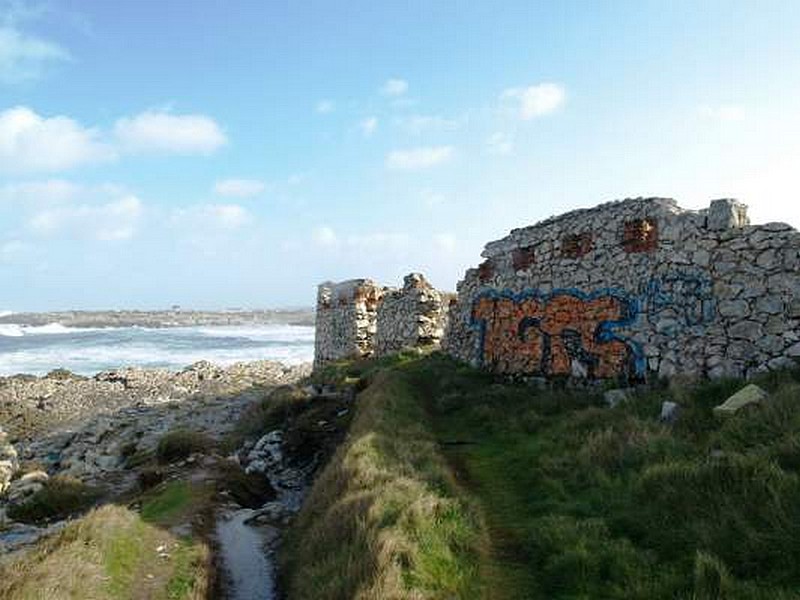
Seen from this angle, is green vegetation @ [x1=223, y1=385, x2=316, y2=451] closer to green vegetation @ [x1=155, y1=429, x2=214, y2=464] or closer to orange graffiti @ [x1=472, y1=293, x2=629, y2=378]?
green vegetation @ [x1=155, y1=429, x2=214, y2=464]

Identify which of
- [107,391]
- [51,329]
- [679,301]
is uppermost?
[679,301]

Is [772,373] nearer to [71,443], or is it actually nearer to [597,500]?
[597,500]

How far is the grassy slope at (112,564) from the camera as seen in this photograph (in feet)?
24.3

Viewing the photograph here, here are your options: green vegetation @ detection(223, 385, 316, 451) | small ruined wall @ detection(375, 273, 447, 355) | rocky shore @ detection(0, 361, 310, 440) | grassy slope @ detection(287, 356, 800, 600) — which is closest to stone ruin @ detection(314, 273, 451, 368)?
small ruined wall @ detection(375, 273, 447, 355)

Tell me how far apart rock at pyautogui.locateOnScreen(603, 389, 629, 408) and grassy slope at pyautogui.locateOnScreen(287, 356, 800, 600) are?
37 centimetres

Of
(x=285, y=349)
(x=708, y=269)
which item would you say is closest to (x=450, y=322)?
(x=708, y=269)

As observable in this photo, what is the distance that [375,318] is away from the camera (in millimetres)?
31656

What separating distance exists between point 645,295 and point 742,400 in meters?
4.22

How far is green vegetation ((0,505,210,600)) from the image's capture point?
291 inches

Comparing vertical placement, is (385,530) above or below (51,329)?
above

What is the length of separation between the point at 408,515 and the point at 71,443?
21.0 m

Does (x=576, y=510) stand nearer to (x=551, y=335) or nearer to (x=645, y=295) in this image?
(x=645, y=295)

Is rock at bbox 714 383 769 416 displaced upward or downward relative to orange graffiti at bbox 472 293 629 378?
downward

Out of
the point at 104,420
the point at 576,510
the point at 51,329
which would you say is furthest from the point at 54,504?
the point at 51,329
